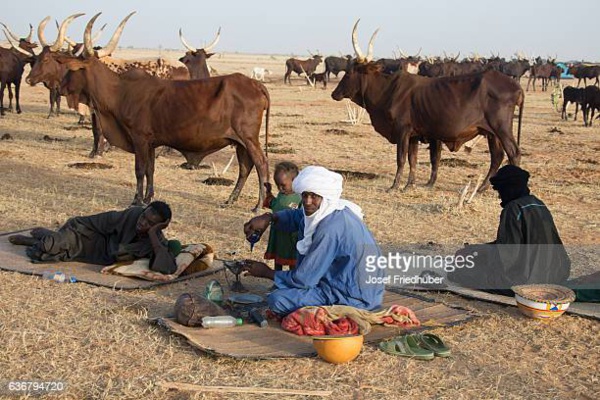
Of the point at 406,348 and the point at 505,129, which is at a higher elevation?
the point at 505,129

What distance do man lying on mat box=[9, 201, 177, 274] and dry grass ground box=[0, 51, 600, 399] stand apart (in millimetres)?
419

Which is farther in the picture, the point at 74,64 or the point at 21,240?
the point at 74,64

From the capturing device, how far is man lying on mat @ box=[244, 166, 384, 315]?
4977mm

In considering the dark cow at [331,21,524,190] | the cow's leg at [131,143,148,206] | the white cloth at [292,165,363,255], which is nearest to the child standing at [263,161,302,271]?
the white cloth at [292,165,363,255]

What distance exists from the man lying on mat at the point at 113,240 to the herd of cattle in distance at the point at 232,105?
8.65 ft

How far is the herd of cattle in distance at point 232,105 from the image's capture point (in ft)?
29.8

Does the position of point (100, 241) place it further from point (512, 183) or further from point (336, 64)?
point (336, 64)

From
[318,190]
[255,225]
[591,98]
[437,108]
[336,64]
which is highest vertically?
[336,64]

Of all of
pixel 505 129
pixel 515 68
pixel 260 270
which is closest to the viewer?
pixel 260 270

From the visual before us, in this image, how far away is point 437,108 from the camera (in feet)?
34.9

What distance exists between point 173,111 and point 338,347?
17.1ft

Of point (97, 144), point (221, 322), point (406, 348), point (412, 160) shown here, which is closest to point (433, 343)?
point (406, 348)

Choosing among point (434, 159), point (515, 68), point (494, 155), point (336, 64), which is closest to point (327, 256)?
point (434, 159)

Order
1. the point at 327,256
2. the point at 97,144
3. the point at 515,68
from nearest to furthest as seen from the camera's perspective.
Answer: the point at 327,256 → the point at 97,144 → the point at 515,68
